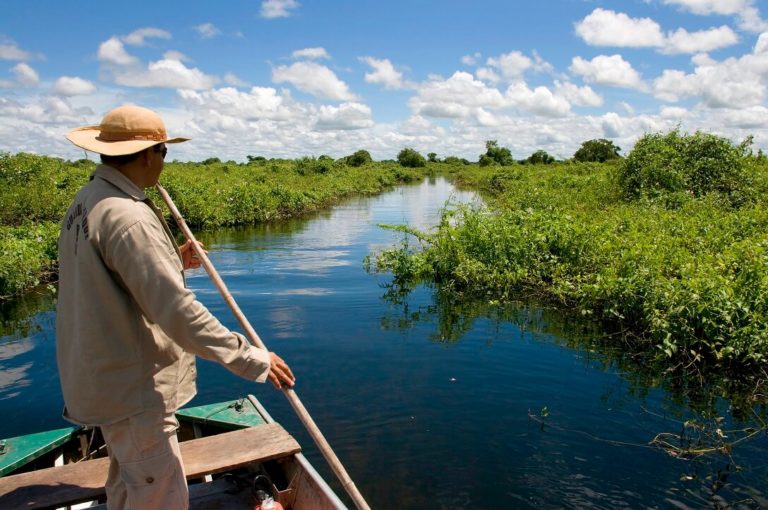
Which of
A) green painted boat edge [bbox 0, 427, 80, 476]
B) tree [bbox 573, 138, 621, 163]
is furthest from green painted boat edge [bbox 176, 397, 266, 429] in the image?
tree [bbox 573, 138, 621, 163]

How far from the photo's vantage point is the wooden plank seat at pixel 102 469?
3.31 meters

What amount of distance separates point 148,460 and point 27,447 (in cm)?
240

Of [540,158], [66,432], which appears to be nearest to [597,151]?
[540,158]

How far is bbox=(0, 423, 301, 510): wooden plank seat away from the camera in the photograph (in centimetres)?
331

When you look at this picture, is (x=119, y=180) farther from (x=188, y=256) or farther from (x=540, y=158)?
(x=540, y=158)

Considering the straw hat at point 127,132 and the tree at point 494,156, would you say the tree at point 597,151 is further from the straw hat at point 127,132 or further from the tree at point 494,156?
the straw hat at point 127,132

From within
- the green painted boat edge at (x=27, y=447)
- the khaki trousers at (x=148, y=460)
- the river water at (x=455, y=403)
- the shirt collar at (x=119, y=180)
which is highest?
the shirt collar at (x=119, y=180)

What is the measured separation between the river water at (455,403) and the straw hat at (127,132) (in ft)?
11.9

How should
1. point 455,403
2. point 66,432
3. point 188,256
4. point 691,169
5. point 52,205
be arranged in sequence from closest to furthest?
point 188,256 → point 66,432 → point 455,403 → point 691,169 → point 52,205

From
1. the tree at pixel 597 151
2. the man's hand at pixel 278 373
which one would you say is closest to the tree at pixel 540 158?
the tree at pixel 597 151

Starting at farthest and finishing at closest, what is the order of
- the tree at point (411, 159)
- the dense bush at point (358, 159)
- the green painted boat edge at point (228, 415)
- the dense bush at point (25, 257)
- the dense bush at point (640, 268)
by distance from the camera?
the tree at point (411, 159) < the dense bush at point (358, 159) < the dense bush at point (25, 257) < the dense bush at point (640, 268) < the green painted boat edge at point (228, 415)

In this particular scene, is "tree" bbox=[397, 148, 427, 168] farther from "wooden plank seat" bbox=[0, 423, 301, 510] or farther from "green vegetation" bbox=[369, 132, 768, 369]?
"wooden plank seat" bbox=[0, 423, 301, 510]

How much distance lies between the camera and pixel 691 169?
14.8 meters

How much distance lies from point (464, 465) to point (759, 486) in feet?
8.19
